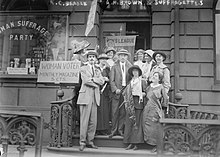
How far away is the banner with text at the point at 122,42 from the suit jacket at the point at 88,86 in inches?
75.8

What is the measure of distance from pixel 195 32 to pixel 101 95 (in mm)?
3441

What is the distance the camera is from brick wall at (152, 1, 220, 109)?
853 centimetres

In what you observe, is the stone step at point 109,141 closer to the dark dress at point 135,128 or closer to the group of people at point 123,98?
the group of people at point 123,98

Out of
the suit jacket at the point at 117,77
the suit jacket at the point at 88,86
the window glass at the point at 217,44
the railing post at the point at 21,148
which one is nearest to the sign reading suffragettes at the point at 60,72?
the suit jacket at the point at 88,86

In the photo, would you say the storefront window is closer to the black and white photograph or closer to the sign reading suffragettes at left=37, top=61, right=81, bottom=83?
the black and white photograph

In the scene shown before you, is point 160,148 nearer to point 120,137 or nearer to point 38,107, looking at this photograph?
point 120,137

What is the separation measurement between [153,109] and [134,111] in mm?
472

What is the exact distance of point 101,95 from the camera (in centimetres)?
743

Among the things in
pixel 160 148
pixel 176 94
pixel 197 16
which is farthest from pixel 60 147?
pixel 197 16

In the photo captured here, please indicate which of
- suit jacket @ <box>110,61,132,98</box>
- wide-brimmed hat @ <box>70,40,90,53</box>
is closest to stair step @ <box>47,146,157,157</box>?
suit jacket @ <box>110,61,132,98</box>

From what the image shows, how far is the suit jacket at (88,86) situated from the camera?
6.86 metres

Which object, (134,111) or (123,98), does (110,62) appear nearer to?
(123,98)

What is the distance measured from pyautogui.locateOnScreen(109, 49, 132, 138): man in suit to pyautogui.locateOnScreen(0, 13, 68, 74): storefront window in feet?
6.94

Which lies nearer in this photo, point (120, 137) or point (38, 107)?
point (120, 137)
